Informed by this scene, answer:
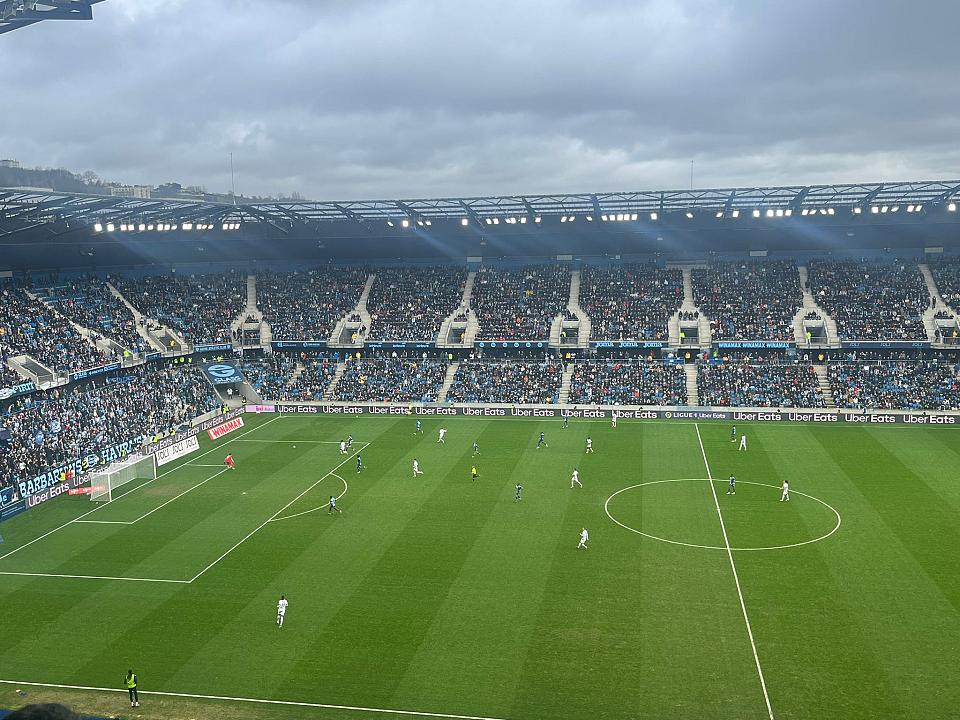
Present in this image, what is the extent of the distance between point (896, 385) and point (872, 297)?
11522 mm

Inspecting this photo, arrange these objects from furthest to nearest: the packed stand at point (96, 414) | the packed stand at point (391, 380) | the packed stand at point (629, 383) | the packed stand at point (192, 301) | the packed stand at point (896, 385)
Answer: the packed stand at point (192, 301) < the packed stand at point (391, 380) < the packed stand at point (629, 383) < the packed stand at point (896, 385) < the packed stand at point (96, 414)

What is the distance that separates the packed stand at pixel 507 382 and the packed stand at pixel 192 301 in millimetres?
21942

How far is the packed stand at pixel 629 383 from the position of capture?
193 feet

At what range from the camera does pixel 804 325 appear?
2504 inches

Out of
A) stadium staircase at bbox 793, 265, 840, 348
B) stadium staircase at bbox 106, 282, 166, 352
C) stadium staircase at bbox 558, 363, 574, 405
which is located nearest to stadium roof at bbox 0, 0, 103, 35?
stadium staircase at bbox 558, 363, 574, 405

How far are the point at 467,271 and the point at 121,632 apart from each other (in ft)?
184

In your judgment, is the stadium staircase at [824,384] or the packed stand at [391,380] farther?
the packed stand at [391,380]

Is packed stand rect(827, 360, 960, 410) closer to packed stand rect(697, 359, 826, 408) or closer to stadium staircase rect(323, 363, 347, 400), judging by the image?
packed stand rect(697, 359, 826, 408)

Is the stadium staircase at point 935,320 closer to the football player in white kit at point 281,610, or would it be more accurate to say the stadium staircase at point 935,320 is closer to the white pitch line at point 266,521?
the white pitch line at point 266,521

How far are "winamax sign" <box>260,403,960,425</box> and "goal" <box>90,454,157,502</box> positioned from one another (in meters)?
18.0

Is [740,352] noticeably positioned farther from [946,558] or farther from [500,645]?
[500,645]

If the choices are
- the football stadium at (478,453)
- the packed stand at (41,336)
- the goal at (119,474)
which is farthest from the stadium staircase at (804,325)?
the packed stand at (41,336)

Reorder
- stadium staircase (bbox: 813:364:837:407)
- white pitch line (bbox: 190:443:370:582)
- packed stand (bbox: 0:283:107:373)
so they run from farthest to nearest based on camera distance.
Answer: stadium staircase (bbox: 813:364:837:407) → packed stand (bbox: 0:283:107:373) → white pitch line (bbox: 190:443:370:582)

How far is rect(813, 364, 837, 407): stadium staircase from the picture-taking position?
56.4 m
